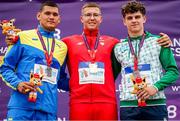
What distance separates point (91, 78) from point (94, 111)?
0.90 feet

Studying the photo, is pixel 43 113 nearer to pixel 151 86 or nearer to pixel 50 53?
pixel 50 53

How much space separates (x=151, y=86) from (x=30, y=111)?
986mm

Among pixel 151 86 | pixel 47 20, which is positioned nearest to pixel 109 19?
pixel 47 20

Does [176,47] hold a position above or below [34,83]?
above

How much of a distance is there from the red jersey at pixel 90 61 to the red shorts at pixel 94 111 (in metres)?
0.04

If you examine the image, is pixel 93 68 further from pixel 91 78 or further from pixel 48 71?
pixel 48 71

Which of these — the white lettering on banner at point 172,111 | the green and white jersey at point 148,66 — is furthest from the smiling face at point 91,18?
the white lettering on banner at point 172,111

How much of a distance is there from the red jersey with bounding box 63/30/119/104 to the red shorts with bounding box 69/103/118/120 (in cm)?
4

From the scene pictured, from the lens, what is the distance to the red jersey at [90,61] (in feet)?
12.3

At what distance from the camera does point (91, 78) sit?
376 cm

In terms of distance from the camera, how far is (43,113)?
12.0 ft

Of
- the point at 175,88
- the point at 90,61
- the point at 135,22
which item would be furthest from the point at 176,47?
the point at 90,61

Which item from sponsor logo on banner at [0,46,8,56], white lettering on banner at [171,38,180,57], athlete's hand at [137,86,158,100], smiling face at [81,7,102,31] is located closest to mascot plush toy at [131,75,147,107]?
athlete's hand at [137,86,158,100]

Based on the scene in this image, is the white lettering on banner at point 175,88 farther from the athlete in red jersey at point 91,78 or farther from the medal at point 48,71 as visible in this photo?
the medal at point 48,71
